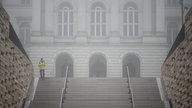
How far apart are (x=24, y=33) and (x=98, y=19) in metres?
7.10

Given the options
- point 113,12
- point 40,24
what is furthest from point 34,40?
point 113,12

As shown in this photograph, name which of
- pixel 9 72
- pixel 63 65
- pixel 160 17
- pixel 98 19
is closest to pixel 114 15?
pixel 98 19

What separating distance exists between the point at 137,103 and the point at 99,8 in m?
18.9

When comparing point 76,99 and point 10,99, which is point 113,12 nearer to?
point 76,99

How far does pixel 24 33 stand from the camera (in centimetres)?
3859

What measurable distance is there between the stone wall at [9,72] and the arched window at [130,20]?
58.9ft

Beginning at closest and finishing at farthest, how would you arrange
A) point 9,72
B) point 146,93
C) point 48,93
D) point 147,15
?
point 9,72 → point 146,93 → point 48,93 → point 147,15

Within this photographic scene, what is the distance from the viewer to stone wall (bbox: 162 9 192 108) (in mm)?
15766

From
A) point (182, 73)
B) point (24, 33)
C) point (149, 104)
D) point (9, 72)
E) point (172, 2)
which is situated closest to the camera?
point (9, 72)

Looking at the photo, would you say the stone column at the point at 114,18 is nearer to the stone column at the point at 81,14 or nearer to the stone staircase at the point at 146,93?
the stone column at the point at 81,14

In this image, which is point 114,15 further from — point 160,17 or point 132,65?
point 132,65

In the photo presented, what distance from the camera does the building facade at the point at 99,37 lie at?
1420 inches

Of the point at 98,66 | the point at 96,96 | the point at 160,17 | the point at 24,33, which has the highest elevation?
the point at 160,17

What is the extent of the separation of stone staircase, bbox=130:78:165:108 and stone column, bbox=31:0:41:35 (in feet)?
50.4
